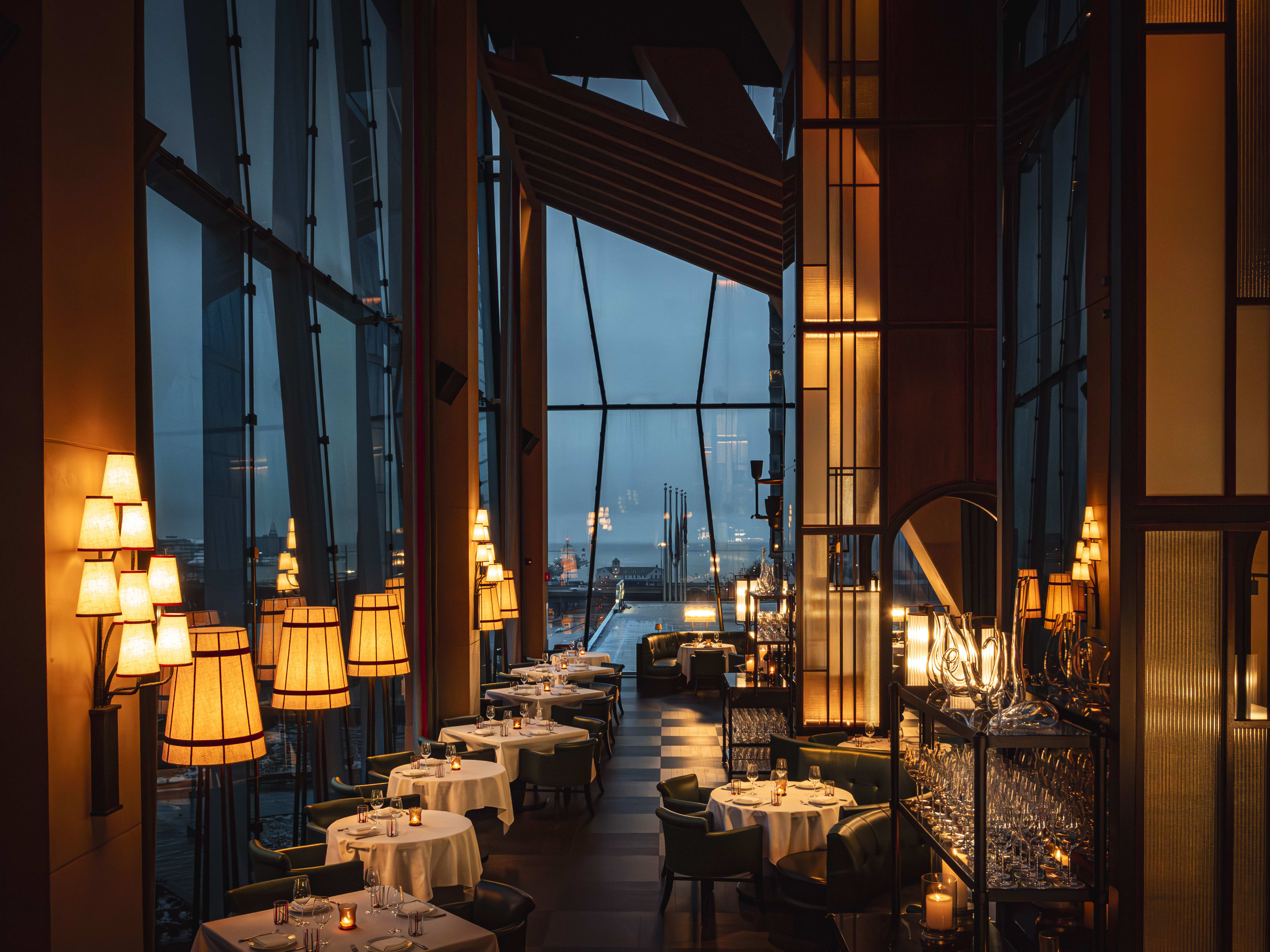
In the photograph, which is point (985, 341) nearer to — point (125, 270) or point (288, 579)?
point (288, 579)

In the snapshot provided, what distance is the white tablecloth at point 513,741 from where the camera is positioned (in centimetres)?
834

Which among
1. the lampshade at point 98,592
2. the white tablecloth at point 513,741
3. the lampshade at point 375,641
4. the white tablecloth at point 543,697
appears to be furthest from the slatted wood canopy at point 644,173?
the lampshade at point 98,592

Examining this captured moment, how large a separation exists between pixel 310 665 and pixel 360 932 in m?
1.22

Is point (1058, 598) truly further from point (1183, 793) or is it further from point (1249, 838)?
point (1249, 838)

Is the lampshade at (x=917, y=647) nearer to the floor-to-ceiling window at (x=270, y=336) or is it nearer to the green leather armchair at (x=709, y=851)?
the green leather armchair at (x=709, y=851)

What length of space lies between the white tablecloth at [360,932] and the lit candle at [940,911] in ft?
6.12

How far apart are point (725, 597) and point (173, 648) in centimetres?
1377

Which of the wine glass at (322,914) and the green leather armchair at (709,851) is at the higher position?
the wine glass at (322,914)

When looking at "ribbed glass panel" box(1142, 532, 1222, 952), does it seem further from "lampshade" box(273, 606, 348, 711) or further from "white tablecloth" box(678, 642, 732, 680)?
"white tablecloth" box(678, 642, 732, 680)

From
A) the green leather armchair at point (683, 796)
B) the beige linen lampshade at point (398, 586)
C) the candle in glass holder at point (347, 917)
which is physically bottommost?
the green leather armchair at point (683, 796)

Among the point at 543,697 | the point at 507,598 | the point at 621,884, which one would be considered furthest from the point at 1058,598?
the point at 507,598

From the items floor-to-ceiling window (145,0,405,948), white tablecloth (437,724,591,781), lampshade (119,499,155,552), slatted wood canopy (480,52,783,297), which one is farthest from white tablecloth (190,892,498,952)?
slatted wood canopy (480,52,783,297)

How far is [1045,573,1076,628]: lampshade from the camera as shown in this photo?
3449 millimetres

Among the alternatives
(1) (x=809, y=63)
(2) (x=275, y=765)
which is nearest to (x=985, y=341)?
(1) (x=809, y=63)
